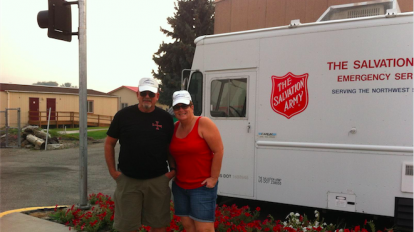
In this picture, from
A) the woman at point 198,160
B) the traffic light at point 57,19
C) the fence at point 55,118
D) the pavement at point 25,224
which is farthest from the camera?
the fence at point 55,118

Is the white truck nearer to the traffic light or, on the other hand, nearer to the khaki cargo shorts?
the khaki cargo shorts

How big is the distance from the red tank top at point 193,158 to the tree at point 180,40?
1551 centimetres

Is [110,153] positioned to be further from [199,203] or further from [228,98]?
[228,98]

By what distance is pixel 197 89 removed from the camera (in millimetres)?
5324

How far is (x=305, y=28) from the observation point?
4.57 metres

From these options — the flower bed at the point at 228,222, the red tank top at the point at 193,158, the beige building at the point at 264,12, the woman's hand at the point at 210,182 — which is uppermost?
the beige building at the point at 264,12

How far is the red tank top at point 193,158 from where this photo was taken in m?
2.98

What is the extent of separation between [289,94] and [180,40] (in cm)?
1588

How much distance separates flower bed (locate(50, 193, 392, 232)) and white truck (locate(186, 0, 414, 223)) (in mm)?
368

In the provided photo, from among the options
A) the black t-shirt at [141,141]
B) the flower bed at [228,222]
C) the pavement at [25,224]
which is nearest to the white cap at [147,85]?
the black t-shirt at [141,141]

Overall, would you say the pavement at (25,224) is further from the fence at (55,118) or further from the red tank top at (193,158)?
the fence at (55,118)

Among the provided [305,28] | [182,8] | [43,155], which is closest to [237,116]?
[305,28]

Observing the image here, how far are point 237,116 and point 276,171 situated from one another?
3.27 feet

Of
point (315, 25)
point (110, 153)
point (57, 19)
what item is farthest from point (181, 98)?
point (57, 19)
